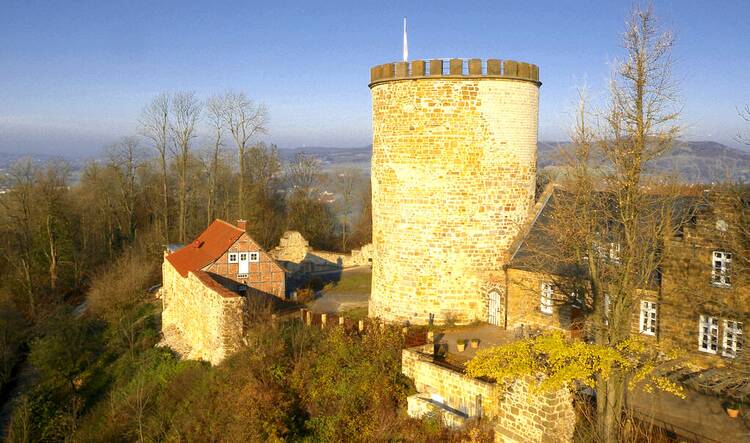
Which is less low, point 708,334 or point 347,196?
point 347,196

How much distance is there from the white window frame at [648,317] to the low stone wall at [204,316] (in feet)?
35.2

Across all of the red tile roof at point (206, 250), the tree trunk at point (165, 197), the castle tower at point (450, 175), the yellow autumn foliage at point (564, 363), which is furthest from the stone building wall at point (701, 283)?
the tree trunk at point (165, 197)

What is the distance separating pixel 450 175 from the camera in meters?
16.8

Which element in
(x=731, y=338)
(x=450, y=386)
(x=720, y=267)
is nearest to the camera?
(x=450, y=386)

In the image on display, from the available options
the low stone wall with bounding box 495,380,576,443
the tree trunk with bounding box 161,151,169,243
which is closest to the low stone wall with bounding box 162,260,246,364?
the low stone wall with bounding box 495,380,576,443

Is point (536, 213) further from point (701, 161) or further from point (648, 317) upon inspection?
point (701, 161)

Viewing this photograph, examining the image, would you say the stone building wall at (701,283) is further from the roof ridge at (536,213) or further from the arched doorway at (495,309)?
the arched doorway at (495,309)

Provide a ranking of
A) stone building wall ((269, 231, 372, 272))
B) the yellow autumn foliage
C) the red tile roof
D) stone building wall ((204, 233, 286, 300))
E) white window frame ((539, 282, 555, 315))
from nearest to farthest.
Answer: the yellow autumn foliage, white window frame ((539, 282, 555, 315)), the red tile roof, stone building wall ((204, 233, 286, 300)), stone building wall ((269, 231, 372, 272))

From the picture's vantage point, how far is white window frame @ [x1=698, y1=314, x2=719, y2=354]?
532 inches

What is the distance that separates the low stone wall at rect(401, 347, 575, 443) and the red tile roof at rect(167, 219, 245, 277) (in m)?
10.8

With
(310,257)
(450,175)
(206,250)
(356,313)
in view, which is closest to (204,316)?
(356,313)

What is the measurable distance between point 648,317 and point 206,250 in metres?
16.5

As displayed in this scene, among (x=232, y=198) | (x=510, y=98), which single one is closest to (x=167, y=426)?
(x=510, y=98)

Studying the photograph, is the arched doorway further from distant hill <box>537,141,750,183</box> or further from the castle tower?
distant hill <box>537,141,750,183</box>
